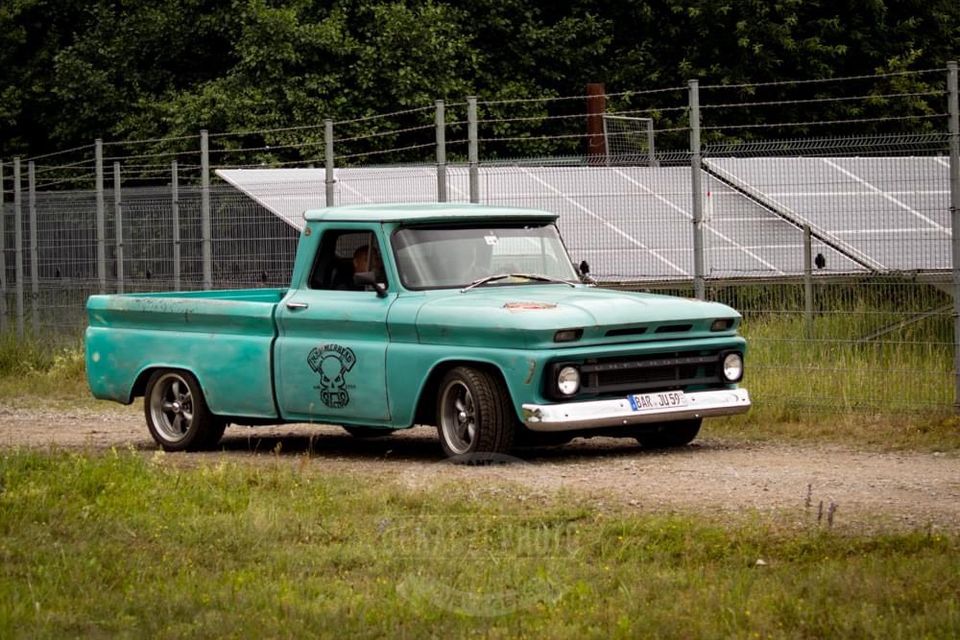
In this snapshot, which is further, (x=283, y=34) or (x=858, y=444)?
(x=283, y=34)

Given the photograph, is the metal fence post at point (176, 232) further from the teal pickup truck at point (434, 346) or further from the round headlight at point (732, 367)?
the round headlight at point (732, 367)

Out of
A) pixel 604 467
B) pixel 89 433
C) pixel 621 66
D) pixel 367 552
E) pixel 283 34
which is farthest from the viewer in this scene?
pixel 621 66

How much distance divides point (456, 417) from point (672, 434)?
174cm

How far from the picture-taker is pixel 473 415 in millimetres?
12336

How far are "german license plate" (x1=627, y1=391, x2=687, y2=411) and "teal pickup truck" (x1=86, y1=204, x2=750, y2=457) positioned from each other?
0.01m

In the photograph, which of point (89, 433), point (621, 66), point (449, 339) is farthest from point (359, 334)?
point (621, 66)

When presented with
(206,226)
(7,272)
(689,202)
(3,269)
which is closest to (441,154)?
(206,226)

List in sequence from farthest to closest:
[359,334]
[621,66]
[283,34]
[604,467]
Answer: [621,66] → [283,34] → [359,334] → [604,467]

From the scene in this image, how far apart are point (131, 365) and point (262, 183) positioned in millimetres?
8984

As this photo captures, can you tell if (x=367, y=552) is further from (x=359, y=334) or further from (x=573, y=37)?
(x=573, y=37)

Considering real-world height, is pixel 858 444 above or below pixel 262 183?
below

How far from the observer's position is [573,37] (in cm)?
3888

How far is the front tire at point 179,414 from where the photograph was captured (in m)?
14.1

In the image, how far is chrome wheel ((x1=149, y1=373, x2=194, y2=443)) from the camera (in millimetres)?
14351
